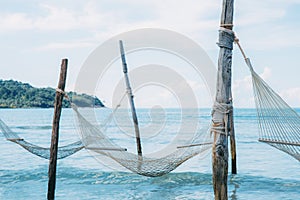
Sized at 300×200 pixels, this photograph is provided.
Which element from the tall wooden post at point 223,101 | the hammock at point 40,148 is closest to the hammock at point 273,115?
the tall wooden post at point 223,101

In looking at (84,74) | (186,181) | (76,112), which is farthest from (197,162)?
(76,112)

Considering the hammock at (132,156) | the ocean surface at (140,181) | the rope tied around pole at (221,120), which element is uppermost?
the rope tied around pole at (221,120)

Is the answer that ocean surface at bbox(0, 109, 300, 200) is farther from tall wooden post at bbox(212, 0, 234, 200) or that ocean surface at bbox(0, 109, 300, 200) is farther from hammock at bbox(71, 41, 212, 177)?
tall wooden post at bbox(212, 0, 234, 200)

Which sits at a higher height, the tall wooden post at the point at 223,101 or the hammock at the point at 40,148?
the tall wooden post at the point at 223,101

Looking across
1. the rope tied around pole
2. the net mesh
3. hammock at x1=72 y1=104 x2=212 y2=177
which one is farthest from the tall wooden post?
hammock at x1=72 y1=104 x2=212 y2=177

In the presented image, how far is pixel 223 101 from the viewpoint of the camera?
435 cm

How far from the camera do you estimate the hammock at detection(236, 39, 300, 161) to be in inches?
198

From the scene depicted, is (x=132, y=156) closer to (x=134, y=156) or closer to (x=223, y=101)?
(x=134, y=156)

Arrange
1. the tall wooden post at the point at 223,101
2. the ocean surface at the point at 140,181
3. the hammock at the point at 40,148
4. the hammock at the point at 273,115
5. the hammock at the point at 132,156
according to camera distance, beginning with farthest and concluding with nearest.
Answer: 1. the ocean surface at the point at 140,181
2. the hammock at the point at 40,148
3. the hammock at the point at 132,156
4. the hammock at the point at 273,115
5. the tall wooden post at the point at 223,101

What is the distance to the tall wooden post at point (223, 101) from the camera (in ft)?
14.2

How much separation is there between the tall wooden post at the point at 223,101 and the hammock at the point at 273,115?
0.37 m

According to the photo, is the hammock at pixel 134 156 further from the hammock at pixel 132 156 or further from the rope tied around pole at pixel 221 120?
the rope tied around pole at pixel 221 120

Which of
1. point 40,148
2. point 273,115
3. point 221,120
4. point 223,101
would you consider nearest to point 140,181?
point 40,148

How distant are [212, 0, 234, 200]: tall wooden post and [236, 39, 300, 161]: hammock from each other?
37 centimetres
